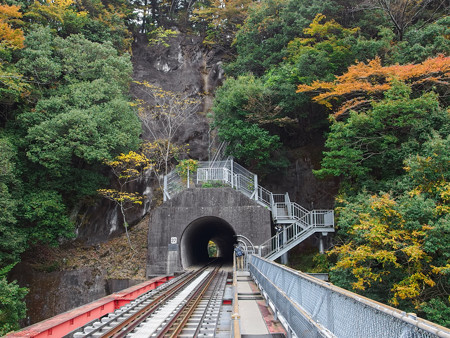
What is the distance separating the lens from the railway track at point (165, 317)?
19.8 feet

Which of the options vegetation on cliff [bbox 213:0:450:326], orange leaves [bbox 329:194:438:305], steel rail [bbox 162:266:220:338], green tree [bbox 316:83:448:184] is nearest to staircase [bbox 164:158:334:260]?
vegetation on cliff [bbox 213:0:450:326]

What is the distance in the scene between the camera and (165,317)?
717 centimetres

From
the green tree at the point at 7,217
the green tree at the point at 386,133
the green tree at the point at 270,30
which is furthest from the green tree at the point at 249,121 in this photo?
the green tree at the point at 7,217

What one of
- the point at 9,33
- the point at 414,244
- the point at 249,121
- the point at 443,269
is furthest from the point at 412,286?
the point at 9,33

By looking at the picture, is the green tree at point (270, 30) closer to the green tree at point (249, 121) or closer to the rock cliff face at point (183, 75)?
the green tree at point (249, 121)

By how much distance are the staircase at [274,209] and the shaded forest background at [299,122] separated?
1158 mm

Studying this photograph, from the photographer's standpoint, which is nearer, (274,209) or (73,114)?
(73,114)

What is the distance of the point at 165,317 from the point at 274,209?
11766 millimetres

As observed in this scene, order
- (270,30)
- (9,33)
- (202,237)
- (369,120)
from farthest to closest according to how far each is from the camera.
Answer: (202,237)
(270,30)
(9,33)
(369,120)

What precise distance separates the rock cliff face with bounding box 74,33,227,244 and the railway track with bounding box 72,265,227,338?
14438 millimetres

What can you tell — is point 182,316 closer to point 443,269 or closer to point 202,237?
point 443,269

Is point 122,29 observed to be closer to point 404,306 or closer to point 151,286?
point 151,286

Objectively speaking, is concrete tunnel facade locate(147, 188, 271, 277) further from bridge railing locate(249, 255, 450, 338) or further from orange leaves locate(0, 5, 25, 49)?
bridge railing locate(249, 255, 450, 338)

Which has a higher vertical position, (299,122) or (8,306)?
(299,122)
